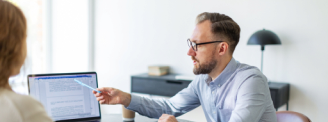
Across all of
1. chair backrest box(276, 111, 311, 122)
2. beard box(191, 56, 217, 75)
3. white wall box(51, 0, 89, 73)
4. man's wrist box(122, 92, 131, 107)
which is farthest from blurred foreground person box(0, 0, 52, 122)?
white wall box(51, 0, 89, 73)

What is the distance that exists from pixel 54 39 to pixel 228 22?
274cm

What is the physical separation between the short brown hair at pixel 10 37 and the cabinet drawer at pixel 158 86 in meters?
2.04

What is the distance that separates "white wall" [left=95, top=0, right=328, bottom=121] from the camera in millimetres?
2436

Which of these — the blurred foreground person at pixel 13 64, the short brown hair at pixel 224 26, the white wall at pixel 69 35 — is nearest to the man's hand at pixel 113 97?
the short brown hair at pixel 224 26

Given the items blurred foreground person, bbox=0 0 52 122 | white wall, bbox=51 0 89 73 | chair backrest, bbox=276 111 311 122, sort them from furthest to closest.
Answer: white wall, bbox=51 0 89 73 → chair backrest, bbox=276 111 311 122 → blurred foreground person, bbox=0 0 52 122

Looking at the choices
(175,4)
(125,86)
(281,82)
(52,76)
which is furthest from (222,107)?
(125,86)

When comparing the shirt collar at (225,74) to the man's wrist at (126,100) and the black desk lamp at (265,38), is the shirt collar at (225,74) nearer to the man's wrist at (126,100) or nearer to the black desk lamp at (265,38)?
the man's wrist at (126,100)

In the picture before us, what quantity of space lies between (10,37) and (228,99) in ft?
3.48

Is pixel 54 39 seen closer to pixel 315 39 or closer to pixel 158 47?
pixel 158 47

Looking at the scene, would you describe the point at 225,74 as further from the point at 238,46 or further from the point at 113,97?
the point at 238,46

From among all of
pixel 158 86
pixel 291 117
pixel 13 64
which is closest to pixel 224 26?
pixel 291 117

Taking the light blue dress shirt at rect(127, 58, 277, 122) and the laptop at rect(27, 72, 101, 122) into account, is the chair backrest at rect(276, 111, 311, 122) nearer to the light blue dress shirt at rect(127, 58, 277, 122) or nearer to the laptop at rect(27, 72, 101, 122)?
the light blue dress shirt at rect(127, 58, 277, 122)

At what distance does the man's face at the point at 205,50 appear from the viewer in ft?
5.01

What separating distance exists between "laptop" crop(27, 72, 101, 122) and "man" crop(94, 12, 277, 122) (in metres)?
0.07
